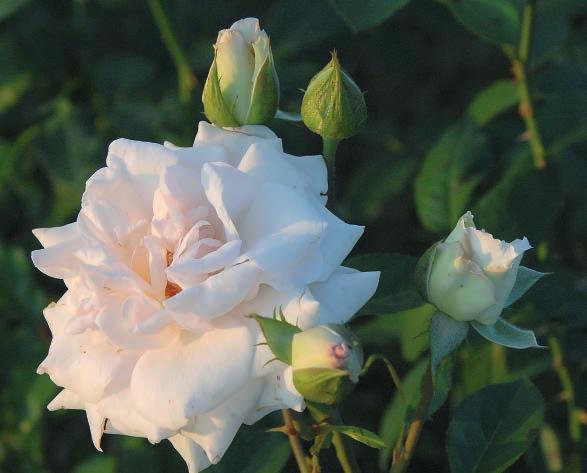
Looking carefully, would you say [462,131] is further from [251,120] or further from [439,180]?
[251,120]

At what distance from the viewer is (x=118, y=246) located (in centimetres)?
99

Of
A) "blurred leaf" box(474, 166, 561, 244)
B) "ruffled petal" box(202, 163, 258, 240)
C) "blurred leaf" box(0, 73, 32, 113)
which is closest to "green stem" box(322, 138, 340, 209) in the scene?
"ruffled petal" box(202, 163, 258, 240)

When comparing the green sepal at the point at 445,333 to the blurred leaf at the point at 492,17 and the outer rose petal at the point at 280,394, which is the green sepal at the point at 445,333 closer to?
the outer rose petal at the point at 280,394

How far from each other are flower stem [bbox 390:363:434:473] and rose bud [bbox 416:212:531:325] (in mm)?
103

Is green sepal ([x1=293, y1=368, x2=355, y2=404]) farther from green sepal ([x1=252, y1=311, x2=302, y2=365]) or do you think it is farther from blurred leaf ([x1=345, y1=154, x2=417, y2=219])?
blurred leaf ([x1=345, y1=154, x2=417, y2=219])

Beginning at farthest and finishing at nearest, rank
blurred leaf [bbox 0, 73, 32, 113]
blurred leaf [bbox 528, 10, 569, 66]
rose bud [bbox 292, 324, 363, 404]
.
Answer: blurred leaf [bbox 0, 73, 32, 113]
blurred leaf [bbox 528, 10, 569, 66]
rose bud [bbox 292, 324, 363, 404]

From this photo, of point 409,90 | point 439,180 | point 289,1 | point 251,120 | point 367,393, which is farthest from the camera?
point 409,90

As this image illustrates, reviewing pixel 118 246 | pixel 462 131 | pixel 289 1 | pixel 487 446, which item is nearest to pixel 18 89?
pixel 289 1

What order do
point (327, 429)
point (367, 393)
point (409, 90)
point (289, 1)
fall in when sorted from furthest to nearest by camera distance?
1. point (409, 90)
2. point (367, 393)
3. point (289, 1)
4. point (327, 429)

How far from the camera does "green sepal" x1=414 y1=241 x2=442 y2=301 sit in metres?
1.01

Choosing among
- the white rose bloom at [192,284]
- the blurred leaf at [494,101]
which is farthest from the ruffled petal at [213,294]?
the blurred leaf at [494,101]

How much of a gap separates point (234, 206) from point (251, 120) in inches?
5.3

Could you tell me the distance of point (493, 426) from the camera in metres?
1.17

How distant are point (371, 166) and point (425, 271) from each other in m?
0.99
